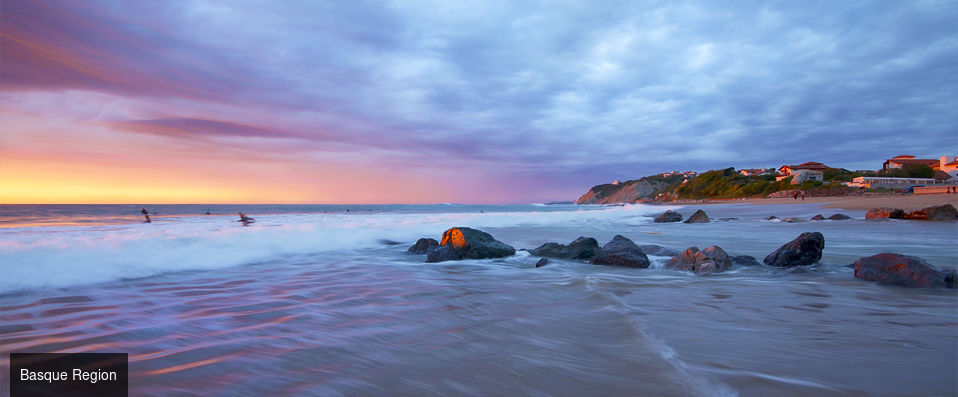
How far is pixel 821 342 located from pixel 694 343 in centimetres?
87

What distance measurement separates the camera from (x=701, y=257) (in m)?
5.93

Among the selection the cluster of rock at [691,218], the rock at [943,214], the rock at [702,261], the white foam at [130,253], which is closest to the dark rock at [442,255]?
the white foam at [130,253]

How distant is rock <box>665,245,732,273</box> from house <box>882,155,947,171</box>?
84.7 metres

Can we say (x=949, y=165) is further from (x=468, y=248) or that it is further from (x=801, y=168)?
(x=468, y=248)

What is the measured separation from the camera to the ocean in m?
2.18

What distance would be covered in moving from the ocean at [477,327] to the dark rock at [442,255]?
93 cm

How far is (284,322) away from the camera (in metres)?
3.32

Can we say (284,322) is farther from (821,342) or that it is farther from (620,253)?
(620,253)

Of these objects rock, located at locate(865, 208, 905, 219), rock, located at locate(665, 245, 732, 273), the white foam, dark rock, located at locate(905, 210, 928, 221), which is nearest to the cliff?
rock, located at locate(865, 208, 905, 219)

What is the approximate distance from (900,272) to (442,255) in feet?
20.2

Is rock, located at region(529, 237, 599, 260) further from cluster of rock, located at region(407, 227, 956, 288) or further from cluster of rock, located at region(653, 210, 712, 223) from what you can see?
cluster of rock, located at region(653, 210, 712, 223)

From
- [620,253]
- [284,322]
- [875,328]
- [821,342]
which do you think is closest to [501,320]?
[284,322]

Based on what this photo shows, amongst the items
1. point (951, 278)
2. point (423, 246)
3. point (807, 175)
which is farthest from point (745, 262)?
point (807, 175)

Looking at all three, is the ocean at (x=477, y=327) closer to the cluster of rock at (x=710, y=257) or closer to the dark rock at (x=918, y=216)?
the cluster of rock at (x=710, y=257)
